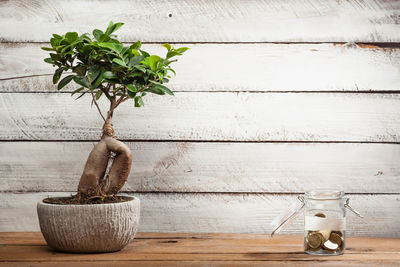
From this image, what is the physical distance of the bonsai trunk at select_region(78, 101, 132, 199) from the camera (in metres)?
1.09

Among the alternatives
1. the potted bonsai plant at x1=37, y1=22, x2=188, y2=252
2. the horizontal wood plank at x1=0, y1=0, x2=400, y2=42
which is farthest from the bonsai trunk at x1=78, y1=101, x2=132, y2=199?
the horizontal wood plank at x1=0, y1=0, x2=400, y2=42

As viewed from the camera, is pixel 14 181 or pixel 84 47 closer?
pixel 84 47

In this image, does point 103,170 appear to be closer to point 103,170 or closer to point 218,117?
point 103,170

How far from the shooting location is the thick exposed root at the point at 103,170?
1091mm

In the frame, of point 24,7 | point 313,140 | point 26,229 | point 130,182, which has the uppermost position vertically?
point 24,7

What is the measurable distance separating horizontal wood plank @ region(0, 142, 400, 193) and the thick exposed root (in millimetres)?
205

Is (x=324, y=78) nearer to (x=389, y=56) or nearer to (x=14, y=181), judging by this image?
(x=389, y=56)

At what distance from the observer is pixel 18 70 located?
4.38ft

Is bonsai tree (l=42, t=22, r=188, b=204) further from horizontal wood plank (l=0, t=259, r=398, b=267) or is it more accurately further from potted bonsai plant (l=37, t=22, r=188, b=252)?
horizontal wood plank (l=0, t=259, r=398, b=267)

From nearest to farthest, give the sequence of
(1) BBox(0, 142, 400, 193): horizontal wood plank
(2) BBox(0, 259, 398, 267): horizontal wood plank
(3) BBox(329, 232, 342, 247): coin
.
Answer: (2) BBox(0, 259, 398, 267): horizontal wood plank < (3) BBox(329, 232, 342, 247): coin < (1) BBox(0, 142, 400, 193): horizontal wood plank

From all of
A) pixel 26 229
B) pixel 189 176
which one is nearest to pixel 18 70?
pixel 26 229

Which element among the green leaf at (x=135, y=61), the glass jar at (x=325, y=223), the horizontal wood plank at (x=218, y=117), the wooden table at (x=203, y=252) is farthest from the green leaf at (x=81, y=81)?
the glass jar at (x=325, y=223)

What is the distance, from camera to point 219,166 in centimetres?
132

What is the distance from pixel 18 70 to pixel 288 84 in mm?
759
